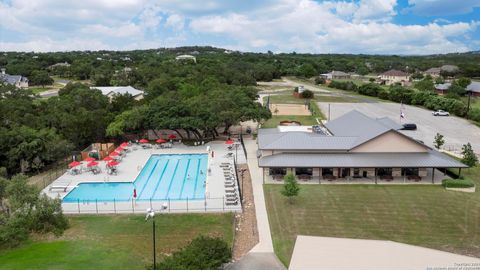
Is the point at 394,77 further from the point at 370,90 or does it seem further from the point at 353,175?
the point at 353,175

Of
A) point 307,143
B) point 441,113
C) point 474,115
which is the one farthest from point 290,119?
point 474,115

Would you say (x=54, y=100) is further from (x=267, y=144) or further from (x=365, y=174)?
(x=365, y=174)

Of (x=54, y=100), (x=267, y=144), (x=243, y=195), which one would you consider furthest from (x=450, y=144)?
(x=54, y=100)

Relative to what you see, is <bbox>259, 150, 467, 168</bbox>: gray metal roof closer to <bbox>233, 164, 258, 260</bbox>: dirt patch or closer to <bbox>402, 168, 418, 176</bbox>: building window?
<bbox>402, 168, 418, 176</bbox>: building window

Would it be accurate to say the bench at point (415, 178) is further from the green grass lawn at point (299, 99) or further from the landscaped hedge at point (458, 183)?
the green grass lawn at point (299, 99)

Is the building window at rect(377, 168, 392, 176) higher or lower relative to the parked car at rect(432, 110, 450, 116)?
lower

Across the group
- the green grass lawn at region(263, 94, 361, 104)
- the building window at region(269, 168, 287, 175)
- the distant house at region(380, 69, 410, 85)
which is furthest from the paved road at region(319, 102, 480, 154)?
the distant house at region(380, 69, 410, 85)
